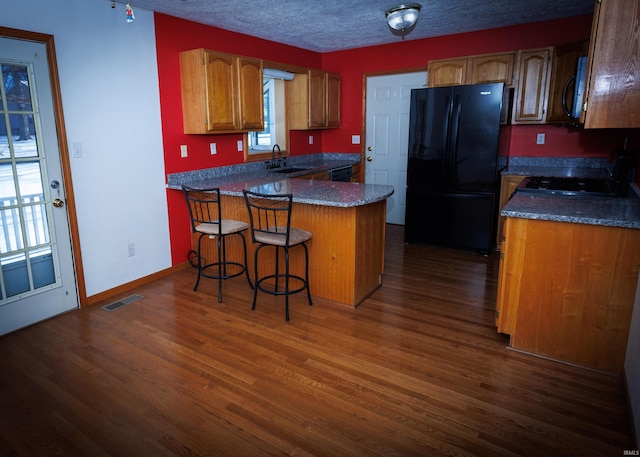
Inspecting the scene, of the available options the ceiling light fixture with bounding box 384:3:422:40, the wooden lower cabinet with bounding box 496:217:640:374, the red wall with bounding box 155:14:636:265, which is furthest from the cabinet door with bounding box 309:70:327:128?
the wooden lower cabinet with bounding box 496:217:640:374

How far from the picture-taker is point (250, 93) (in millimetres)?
4270

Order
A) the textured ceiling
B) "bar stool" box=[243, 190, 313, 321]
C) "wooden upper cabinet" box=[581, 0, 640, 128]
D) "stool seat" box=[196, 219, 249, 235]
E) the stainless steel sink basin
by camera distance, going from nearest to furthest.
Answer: "wooden upper cabinet" box=[581, 0, 640, 128] → "bar stool" box=[243, 190, 313, 321] → "stool seat" box=[196, 219, 249, 235] → the textured ceiling → the stainless steel sink basin

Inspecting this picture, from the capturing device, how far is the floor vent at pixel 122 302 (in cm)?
328

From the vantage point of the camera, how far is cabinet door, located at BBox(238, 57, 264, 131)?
4.14 metres

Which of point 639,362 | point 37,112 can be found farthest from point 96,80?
point 639,362

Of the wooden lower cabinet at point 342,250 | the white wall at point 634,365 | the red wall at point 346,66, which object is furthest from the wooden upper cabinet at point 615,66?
the red wall at point 346,66

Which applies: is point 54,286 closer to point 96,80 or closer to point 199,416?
point 96,80

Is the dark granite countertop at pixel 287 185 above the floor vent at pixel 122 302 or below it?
above

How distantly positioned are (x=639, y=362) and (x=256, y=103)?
3806 mm

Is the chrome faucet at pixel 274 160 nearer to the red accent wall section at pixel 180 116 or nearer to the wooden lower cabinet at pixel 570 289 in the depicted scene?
the red accent wall section at pixel 180 116

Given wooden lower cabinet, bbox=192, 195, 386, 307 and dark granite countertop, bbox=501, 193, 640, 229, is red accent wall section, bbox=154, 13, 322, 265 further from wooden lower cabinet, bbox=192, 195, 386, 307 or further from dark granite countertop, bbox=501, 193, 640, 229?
dark granite countertop, bbox=501, 193, 640, 229

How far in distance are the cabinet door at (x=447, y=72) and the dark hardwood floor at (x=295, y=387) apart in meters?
2.66

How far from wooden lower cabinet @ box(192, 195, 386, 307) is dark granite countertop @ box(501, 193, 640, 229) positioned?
1.05m

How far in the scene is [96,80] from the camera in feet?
10.6
